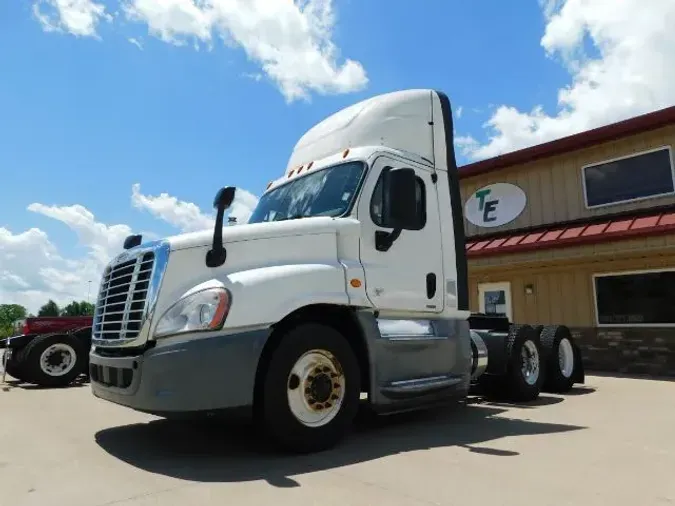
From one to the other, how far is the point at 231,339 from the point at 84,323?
9953mm

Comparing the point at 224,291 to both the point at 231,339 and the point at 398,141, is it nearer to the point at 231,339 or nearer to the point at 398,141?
the point at 231,339

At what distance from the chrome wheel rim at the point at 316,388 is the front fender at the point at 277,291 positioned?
1.51ft

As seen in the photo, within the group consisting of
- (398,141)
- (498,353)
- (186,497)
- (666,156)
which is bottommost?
(186,497)

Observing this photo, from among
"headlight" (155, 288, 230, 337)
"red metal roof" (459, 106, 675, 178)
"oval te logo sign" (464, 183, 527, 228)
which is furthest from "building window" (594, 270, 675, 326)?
"headlight" (155, 288, 230, 337)

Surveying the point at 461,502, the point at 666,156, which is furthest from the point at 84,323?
the point at 666,156

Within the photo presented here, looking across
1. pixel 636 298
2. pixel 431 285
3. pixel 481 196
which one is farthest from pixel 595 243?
pixel 431 285

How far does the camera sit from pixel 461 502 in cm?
323

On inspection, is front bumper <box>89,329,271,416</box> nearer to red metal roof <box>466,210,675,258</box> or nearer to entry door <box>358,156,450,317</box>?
entry door <box>358,156,450,317</box>

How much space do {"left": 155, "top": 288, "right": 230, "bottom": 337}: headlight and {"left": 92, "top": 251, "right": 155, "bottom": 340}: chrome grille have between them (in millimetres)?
225

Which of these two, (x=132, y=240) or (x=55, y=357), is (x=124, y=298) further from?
(x=55, y=357)

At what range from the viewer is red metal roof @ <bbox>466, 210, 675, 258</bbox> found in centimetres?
1014

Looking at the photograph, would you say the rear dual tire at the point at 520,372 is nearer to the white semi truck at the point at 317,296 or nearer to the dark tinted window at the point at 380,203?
the white semi truck at the point at 317,296

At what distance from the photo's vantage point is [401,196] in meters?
5.14

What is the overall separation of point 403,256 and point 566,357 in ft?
16.5
